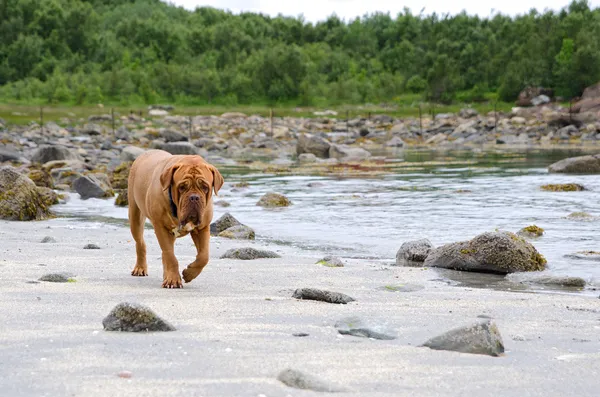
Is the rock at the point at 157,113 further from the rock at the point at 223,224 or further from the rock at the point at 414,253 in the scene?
the rock at the point at 414,253

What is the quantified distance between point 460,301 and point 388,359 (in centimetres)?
236

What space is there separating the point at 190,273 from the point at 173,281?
16 centimetres

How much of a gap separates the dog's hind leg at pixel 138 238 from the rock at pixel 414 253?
3145 mm

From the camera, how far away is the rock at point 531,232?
12651 millimetres

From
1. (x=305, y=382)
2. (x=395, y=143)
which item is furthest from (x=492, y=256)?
(x=395, y=143)

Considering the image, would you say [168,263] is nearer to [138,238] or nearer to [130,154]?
[138,238]

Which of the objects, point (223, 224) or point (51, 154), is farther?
point (51, 154)

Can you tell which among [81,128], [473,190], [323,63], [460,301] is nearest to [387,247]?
[460,301]

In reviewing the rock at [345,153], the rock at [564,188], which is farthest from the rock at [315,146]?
the rock at [564,188]

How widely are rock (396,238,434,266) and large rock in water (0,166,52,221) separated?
6428 mm

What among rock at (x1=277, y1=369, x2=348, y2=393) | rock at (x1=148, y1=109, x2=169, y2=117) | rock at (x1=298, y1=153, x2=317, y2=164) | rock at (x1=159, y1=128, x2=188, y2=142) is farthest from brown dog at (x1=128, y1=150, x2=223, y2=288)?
rock at (x1=148, y1=109, x2=169, y2=117)

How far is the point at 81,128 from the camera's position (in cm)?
5150

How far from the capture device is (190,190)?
6836 millimetres

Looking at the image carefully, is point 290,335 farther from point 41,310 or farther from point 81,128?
point 81,128
